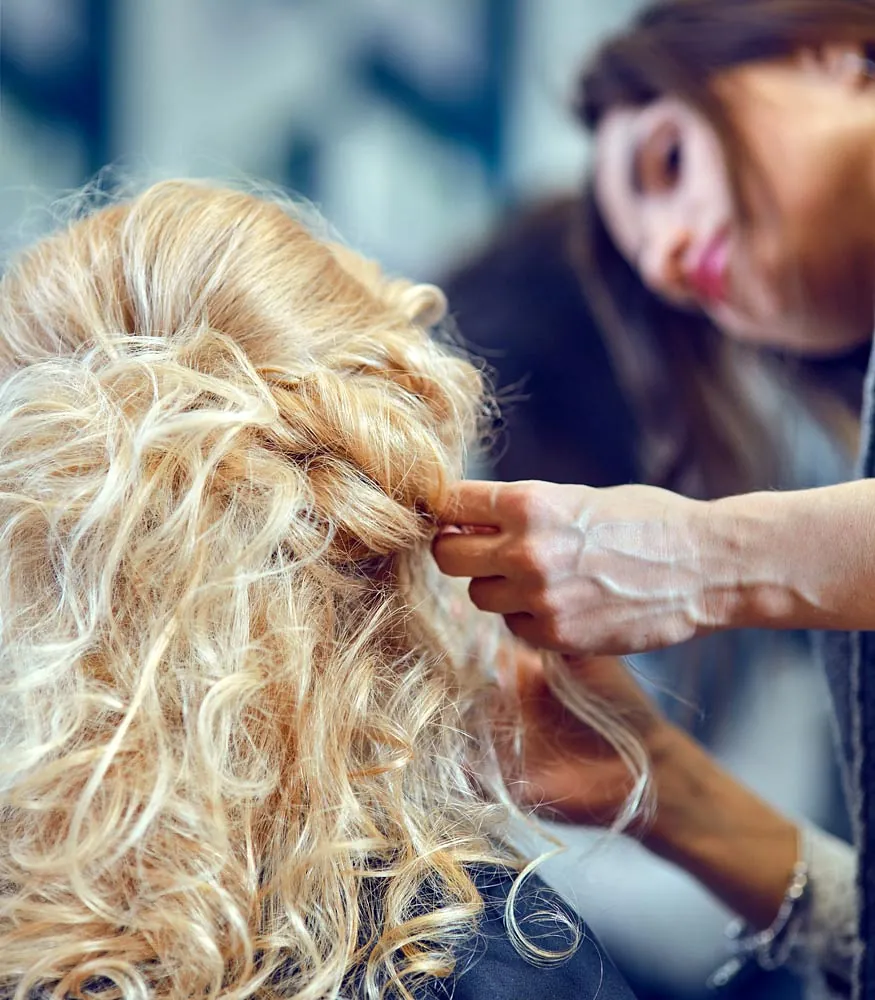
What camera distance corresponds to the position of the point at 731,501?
2.28ft

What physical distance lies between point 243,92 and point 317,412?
3.04 ft

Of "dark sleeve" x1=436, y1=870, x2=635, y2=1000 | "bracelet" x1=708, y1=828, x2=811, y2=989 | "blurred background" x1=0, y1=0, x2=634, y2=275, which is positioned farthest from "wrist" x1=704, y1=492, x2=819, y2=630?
"blurred background" x1=0, y1=0, x2=634, y2=275

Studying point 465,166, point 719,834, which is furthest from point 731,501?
point 465,166

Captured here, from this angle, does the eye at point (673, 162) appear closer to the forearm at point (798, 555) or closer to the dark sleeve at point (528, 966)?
the forearm at point (798, 555)

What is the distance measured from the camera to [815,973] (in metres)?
1.05

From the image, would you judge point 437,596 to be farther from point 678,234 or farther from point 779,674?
point 779,674

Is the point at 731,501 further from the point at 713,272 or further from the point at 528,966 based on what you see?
the point at 713,272

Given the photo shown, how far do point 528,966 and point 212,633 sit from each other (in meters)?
0.31

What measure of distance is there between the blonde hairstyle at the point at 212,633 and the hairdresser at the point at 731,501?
11 centimetres

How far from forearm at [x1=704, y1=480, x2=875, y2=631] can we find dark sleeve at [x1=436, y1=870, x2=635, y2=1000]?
0.83 ft

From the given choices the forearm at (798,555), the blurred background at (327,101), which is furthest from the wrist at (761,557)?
the blurred background at (327,101)

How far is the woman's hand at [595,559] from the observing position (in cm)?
68

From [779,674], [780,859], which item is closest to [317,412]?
[780,859]

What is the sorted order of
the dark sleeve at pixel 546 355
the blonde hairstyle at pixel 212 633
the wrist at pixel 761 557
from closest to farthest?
the blonde hairstyle at pixel 212 633, the wrist at pixel 761 557, the dark sleeve at pixel 546 355
